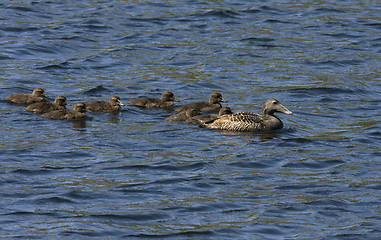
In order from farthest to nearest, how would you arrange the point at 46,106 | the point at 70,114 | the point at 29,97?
the point at 29,97 → the point at 46,106 → the point at 70,114

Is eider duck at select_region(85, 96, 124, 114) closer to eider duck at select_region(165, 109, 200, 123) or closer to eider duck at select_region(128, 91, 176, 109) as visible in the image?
eider duck at select_region(128, 91, 176, 109)

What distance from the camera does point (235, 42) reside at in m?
20.6

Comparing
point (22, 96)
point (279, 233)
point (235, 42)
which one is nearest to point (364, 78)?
point (235, 42)

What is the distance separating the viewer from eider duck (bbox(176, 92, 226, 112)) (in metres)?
15.0

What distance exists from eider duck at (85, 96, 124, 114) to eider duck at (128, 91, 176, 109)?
500 millimetres

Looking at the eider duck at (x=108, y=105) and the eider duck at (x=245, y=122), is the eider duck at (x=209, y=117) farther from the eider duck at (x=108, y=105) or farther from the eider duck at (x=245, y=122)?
the eider duck at (x=108, y=105)

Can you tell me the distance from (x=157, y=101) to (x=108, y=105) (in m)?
0.97

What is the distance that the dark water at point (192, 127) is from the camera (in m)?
9.71

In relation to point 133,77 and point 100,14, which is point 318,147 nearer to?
point 133,77

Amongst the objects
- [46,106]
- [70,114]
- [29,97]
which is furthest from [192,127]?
[29,97]

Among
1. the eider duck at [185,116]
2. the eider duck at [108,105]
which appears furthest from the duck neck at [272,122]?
the eider duck at [108,105]

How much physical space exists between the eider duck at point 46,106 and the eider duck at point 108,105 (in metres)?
0.44

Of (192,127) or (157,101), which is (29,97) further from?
(192,127)

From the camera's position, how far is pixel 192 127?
45.7 ft
